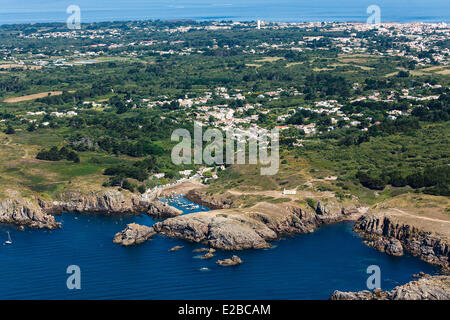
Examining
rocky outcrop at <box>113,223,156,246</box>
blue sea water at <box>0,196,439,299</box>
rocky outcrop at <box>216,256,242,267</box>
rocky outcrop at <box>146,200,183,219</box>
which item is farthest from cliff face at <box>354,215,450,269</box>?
rocky outcrop at <box>113,223,156,246</box>

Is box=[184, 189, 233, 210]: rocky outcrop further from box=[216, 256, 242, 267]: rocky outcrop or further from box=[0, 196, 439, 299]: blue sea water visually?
box=[216, 256, 242, 267]: rocky outcrop

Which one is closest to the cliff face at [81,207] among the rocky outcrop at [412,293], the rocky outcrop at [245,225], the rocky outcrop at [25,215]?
the rocky outcrop at [25,215]

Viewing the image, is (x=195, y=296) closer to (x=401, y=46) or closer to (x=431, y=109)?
(x=431, y=109)

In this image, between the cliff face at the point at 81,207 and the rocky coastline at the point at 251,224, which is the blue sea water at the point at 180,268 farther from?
the cliff face at the point at 81,207

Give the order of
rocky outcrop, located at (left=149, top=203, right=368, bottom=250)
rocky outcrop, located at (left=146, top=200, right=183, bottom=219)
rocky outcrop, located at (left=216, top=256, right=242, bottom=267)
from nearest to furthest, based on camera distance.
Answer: rocky outcrop, located at (left=216, top=256, right=242, bottom=267), rocky outcrop, located at (left=149, top=203, right=368, bottom=250), rocky outcrop, located at (left=146, top=200, right=183, bottom=219)

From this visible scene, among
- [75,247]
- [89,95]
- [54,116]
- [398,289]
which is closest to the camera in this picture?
[398,289]

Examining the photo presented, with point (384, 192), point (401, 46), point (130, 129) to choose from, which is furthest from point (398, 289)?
point (401, 46)
